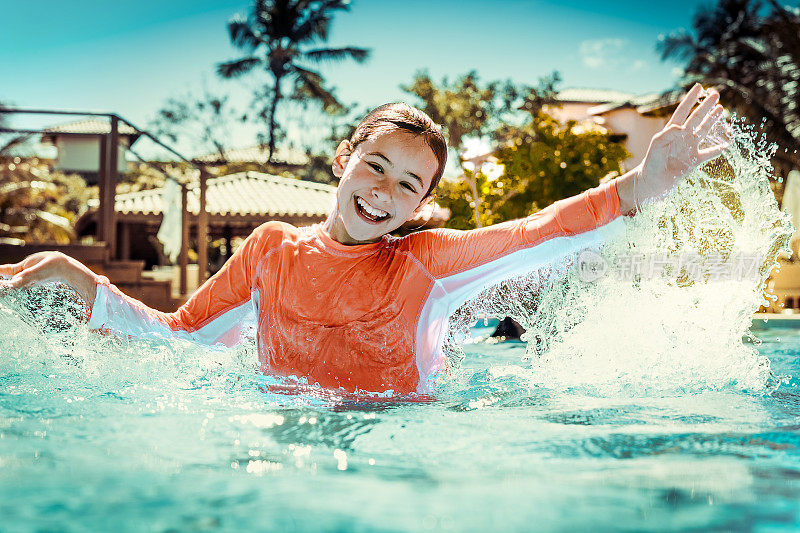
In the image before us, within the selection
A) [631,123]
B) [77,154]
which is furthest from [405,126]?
[77,154]

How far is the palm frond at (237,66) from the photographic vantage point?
27181 mm

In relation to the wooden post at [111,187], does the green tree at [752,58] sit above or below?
above

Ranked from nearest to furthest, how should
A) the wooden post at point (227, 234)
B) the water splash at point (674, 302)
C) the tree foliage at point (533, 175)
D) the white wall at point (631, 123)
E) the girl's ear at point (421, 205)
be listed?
the girl's ear at point (421, 205) < the water splash at point (674, 302) < the tree foliage at point (533, 175) < the wooden post at point (227, 234) < the white wall at point (631, 123)

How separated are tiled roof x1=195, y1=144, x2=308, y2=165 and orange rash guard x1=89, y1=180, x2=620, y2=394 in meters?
26.4

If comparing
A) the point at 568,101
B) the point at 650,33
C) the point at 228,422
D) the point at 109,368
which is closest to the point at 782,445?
the point at 228,422

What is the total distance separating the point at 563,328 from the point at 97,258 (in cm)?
598

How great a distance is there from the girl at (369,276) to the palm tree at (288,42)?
2546cm

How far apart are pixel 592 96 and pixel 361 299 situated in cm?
4066

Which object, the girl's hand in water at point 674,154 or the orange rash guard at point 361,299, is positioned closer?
the girl's hand in water at point 674,154

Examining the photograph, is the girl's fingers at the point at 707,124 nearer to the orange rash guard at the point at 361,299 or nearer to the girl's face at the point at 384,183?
the orange rash guard at the point at 361,299

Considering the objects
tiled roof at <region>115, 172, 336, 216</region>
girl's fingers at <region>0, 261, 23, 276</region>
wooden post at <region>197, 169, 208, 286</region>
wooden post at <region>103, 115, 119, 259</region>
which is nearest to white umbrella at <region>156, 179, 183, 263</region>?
wooden post at <region>197, 169, 208, 286</region>

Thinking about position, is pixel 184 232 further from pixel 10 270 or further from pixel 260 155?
pixel 260 155

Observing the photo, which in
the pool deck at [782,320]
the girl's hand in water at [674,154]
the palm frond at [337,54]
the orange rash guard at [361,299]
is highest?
the palm frond at [337,54]

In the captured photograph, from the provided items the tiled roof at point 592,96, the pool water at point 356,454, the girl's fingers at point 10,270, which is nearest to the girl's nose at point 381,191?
the pool water at point 356,454
